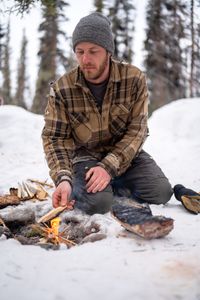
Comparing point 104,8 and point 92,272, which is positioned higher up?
point 104,8

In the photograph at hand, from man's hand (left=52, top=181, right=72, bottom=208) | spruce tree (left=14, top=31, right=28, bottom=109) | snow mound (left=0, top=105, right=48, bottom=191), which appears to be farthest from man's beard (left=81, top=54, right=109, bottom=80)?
spruce tree (left=14, top=31, right=28, bottom=109)

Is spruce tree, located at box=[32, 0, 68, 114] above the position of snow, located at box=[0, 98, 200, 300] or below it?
above

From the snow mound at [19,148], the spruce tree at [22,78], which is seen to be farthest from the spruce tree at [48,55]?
the spruce tree at [22,78]

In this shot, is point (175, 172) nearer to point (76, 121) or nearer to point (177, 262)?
point (76, 121)

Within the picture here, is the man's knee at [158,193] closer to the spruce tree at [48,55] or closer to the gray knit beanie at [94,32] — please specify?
the gray knit beanie at [94,32]

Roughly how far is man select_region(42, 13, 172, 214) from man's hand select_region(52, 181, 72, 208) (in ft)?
0.67

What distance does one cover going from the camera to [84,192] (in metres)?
3.07

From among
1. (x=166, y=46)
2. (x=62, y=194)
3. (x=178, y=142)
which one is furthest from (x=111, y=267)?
(x=166, y=46)

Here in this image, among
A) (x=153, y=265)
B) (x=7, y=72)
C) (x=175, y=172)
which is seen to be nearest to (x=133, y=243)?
(x=153, y=265)

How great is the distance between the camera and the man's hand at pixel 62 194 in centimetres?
260

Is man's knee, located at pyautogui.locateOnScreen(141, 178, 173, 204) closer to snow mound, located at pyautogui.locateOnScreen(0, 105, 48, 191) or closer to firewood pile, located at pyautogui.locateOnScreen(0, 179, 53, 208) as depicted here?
firewood pile, located at pyautogui.locateOnScreen(0, 179, 53, 208)

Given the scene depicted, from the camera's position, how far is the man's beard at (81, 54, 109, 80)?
9.76 feet

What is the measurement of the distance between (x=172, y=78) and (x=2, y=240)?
857 inches

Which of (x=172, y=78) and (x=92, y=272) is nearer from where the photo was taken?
(x=92, y=272)
